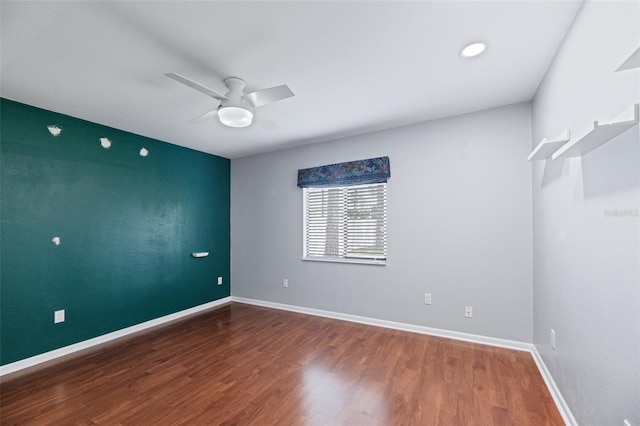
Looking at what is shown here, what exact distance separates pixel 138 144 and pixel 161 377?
2.80 metres

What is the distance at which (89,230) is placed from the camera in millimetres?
3137

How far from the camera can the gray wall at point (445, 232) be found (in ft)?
9.40

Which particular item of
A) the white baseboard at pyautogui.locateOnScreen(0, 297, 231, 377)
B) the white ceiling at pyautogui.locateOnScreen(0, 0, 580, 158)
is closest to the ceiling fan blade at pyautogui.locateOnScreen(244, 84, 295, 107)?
the white ceiling at pyautogui.locateOnScreen(0, 0, 580, 158)

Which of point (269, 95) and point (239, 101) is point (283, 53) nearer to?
point (269, 95)

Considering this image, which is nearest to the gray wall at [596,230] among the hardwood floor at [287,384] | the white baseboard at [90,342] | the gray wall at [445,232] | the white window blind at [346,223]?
the hardwood floor at [287,384]

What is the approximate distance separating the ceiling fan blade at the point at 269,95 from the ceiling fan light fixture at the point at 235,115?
0.31 ft

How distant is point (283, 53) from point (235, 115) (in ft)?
1.92

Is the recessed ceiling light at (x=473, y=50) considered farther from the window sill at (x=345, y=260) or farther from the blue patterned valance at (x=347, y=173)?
the window sill at (x=345, y=260)

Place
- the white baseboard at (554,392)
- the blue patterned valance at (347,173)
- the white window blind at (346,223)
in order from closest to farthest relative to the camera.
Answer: the white baseboard at (554,392) < the blue patterned valance at (347,173) < the white window blind at (346,223)

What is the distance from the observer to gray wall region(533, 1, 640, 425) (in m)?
1.14

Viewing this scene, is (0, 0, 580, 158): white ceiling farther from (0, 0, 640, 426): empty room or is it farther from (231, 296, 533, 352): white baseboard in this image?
(231, 296, 533, 352): white baseboard

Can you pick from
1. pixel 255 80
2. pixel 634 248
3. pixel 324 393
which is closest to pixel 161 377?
pixel 324 393

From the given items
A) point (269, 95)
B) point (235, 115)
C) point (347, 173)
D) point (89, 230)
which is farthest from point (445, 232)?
point (89, 230)

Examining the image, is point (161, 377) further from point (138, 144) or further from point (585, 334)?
point (585, 334)
